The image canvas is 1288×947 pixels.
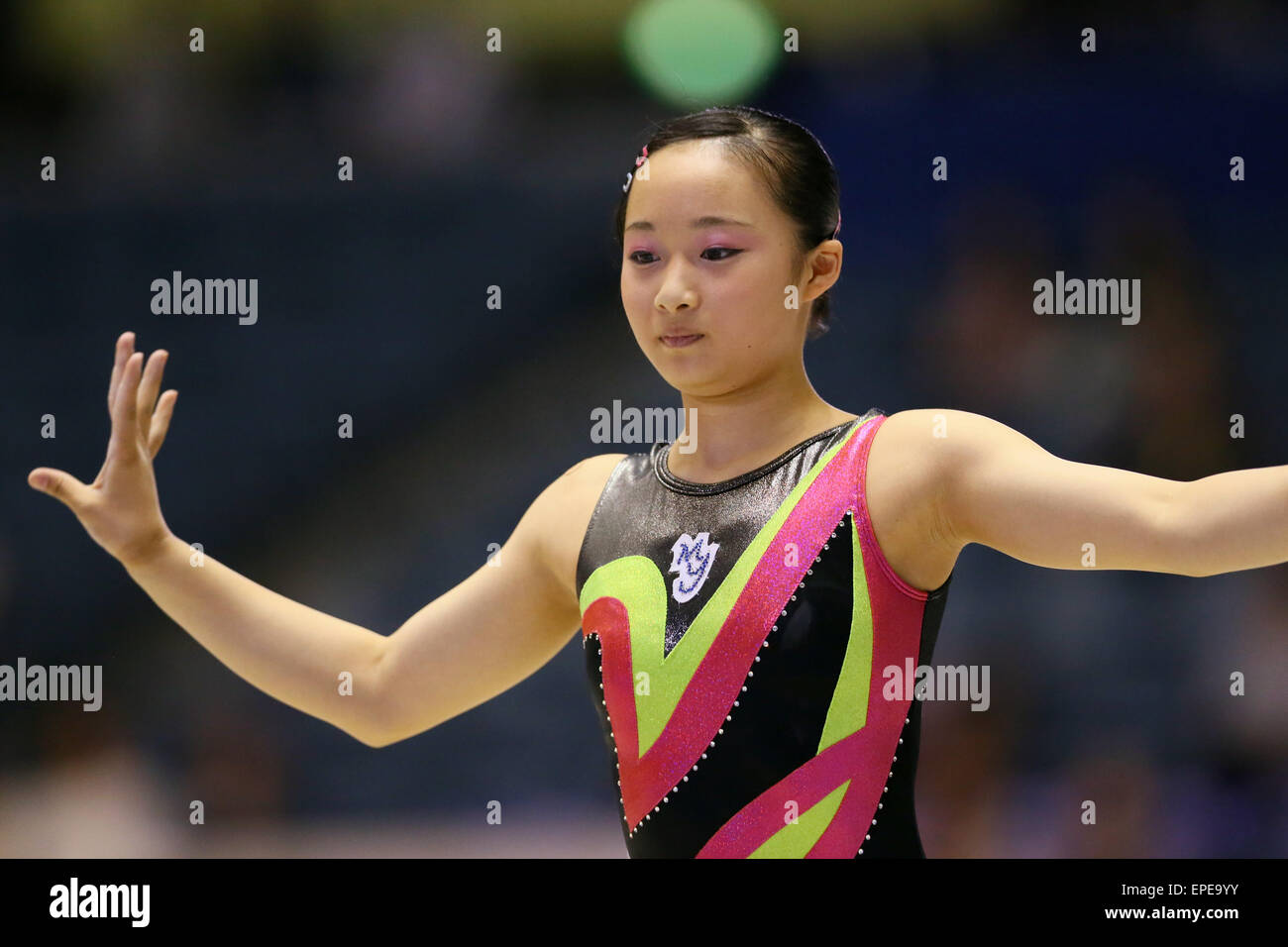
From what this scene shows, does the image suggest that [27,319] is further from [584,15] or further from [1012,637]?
[1012,637]

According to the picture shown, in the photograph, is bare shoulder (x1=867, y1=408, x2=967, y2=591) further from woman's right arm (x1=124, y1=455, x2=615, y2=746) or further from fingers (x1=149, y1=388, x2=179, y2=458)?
fingers (x1=149, y1=388, x2=179, y2=458)

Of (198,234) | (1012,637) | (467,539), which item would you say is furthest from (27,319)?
(1012,637)

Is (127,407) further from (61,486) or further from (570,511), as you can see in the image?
(570,511)

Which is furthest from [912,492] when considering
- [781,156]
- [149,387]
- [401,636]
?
[149,387]

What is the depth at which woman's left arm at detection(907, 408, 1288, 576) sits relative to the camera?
1617mm

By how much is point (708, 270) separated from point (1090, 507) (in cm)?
62

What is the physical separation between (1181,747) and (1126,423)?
0.97m

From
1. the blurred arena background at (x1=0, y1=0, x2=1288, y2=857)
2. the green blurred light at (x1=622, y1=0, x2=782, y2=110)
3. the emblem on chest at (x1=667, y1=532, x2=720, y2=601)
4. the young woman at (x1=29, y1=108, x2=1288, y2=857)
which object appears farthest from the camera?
the blurred arena background at (x1=0, y1=0, x2=1288, y2=857)

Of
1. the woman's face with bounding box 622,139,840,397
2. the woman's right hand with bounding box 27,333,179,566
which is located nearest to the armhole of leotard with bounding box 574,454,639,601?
the woman's face with bounding box 622,139,840,397

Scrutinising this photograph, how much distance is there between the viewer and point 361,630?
229 cm

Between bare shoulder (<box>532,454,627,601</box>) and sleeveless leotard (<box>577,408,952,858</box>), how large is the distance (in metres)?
0.18

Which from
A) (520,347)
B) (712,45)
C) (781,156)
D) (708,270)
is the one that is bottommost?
(708,270)

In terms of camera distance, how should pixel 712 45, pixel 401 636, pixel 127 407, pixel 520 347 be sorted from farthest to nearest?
pixel 520 347
pixel 712 45
pixel 401 636
pixel 127 407

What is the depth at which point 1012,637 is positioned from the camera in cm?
423
